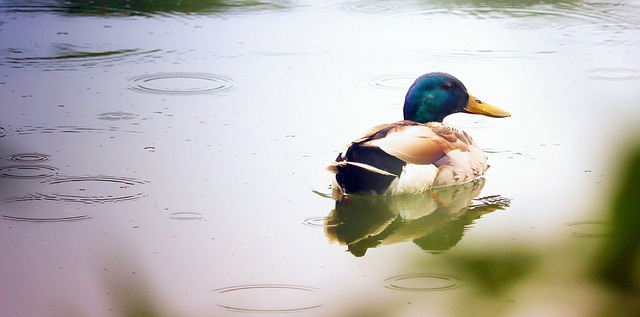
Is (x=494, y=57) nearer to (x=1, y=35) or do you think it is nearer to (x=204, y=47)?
(x=204, y=47)

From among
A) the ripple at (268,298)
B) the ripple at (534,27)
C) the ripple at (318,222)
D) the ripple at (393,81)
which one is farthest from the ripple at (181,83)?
the ripple at (268,298)

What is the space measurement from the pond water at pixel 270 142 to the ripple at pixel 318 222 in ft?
0.04

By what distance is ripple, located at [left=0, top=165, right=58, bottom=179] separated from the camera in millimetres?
5680

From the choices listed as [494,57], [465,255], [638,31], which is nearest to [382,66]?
[494,57]

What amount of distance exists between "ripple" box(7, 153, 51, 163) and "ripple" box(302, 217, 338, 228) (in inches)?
72.3

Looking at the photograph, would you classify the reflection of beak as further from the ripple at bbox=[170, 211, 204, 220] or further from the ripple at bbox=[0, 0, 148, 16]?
the ripple at bbox=[0, 0, 148, 16]

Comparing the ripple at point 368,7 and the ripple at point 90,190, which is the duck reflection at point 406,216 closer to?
the ripple at point 90,190

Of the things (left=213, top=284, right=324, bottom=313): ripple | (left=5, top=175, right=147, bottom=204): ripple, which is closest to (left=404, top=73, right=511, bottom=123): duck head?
(left=5, top=175, right=147, bottom=204): ripple

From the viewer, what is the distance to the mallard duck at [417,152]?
17.5 feet

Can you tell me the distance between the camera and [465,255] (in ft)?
3.56

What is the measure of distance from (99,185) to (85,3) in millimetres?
6152

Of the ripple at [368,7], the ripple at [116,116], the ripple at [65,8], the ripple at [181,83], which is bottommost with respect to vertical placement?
the ripple at [116,116]

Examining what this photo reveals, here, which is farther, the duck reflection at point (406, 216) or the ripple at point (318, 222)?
the ripple at point (318, 222)

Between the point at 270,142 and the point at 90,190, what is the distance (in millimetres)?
1404
